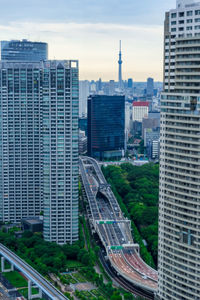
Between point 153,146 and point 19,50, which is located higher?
point 19,50

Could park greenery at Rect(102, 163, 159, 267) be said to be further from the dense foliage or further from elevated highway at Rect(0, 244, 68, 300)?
elevated highway at Rect(0, 244, 68, 300)

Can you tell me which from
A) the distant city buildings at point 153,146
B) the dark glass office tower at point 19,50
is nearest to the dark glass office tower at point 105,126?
the distant city buildings at point 153,146

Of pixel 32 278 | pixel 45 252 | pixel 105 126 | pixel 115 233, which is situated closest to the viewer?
pixel 32 278

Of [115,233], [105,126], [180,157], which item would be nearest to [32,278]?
[115,233]

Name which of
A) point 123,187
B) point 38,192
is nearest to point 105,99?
point 123,187

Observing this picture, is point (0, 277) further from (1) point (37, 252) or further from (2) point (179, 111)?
(2) point (179, 111)

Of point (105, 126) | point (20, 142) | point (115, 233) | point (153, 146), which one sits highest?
point (20, 142)

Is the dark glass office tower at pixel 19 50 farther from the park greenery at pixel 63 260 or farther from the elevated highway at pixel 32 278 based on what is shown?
the elevated highway at pixel 32 278

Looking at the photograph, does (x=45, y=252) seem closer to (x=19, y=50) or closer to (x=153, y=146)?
(x=19, y=50)
